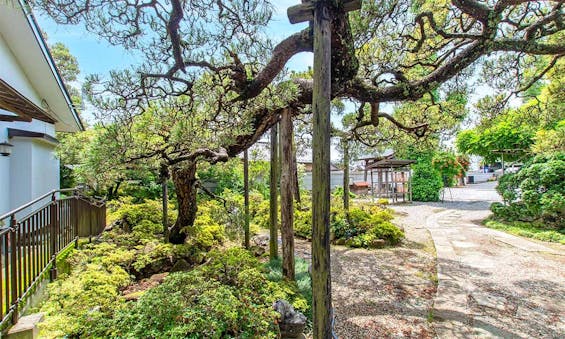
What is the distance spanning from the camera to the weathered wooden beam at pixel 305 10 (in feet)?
6.52

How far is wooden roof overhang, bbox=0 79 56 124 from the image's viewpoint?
11.4ft

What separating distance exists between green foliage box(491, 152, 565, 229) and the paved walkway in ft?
4.27

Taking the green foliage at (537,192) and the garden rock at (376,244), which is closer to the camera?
the garden rock at (376,244)

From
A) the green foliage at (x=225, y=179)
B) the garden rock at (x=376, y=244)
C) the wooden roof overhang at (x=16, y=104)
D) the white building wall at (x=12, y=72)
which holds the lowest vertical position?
the garden rock at (x=376, y=244)

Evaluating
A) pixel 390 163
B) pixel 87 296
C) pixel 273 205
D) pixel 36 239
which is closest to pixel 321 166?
pixel 273 205

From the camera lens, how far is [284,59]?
9.30 feet

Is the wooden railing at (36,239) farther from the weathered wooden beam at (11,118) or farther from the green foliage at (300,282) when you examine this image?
the green foliage at (300,282)

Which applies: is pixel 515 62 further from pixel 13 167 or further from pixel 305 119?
pixel 13 167

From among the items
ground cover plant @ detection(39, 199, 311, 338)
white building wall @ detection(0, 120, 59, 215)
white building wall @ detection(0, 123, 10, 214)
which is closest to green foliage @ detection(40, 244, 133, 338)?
ground cover plant @ detection(39, 199, 311, 338)

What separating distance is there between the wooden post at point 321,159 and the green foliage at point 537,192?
8428 mm

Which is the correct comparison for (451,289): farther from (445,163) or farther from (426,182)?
(445,163)

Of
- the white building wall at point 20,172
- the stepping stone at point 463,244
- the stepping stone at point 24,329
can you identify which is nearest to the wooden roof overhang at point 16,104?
the white building wall at point 20,172

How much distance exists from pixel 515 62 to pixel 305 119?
4.19 meters

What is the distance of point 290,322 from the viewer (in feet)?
9.41
